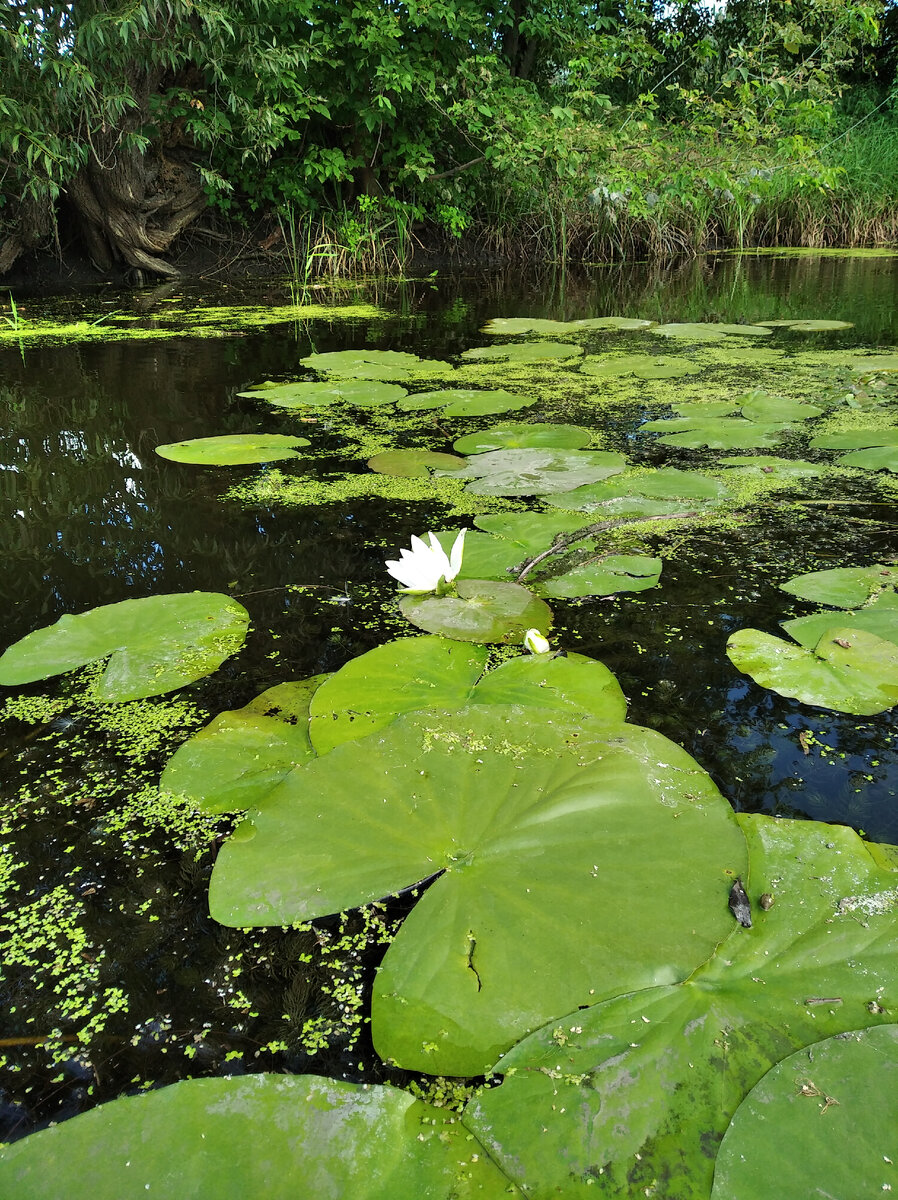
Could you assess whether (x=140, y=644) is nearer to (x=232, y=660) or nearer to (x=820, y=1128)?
(x=232, y=660)

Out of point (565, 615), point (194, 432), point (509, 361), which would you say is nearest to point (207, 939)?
point (565, 615)

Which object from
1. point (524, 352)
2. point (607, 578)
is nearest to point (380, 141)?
point (524, 352)

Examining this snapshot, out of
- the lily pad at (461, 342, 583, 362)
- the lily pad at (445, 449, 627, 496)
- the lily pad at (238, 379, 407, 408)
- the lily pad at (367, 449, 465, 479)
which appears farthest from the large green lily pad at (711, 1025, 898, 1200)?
the lily pad at (461, 342, 583, 362)

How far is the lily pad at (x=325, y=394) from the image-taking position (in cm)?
264

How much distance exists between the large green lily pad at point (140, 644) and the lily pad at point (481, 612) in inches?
11.7

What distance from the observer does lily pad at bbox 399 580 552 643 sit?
1205 mm

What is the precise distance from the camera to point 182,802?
35.1 inches

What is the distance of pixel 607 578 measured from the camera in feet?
4.50

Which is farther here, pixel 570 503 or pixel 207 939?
pixel 570 503

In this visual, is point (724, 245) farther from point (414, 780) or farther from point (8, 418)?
point (414, 780)

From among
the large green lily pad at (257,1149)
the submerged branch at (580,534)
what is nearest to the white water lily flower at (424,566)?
the submerged branch at (580,534)

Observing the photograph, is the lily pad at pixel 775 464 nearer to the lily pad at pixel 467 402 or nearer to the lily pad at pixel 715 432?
the lily pad at pixel 715 432

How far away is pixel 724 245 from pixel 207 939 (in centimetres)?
1020

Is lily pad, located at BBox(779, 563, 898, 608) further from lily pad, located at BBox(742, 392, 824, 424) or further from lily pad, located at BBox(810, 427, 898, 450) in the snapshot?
lily pad, located at BBox(742, 392, 824, 424)
